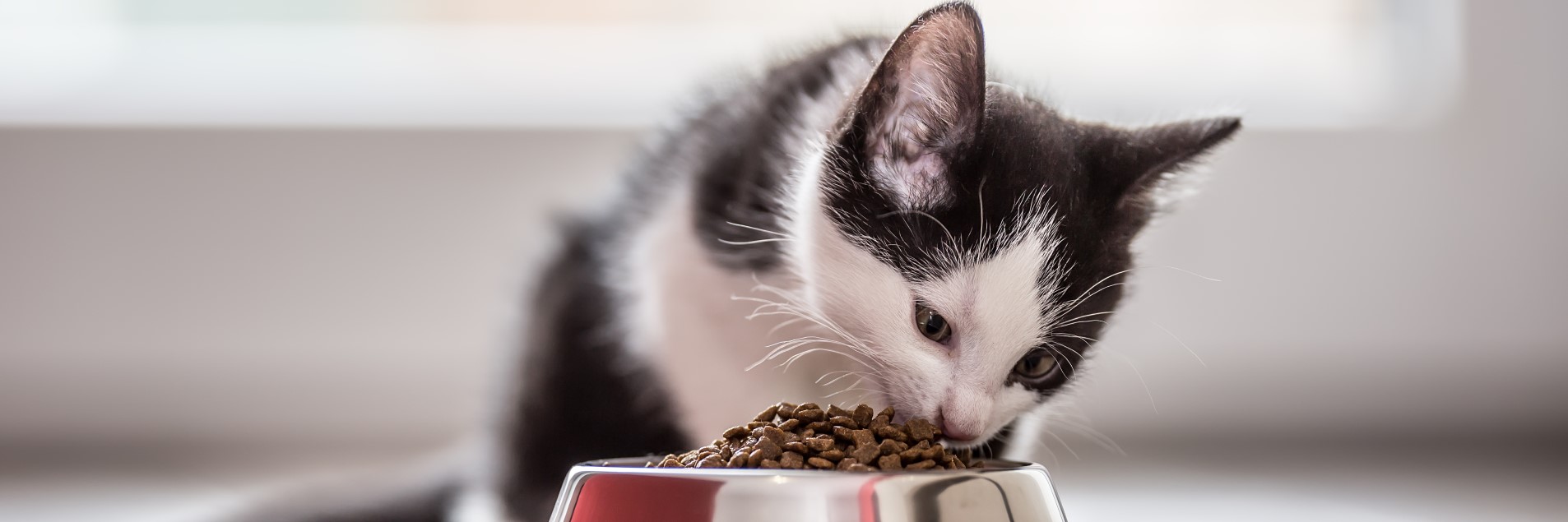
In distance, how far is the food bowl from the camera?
2.46 feet

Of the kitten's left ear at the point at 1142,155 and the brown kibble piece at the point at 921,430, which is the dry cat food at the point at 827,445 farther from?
the kitten's left ear at the point at 1142,155

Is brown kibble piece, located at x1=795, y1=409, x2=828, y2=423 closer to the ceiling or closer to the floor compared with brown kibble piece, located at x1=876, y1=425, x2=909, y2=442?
closer to the ceiling

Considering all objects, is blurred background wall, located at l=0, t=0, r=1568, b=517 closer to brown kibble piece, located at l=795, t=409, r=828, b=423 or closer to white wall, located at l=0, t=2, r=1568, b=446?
white wall, located at l=0, t=2, r=1568, b=446

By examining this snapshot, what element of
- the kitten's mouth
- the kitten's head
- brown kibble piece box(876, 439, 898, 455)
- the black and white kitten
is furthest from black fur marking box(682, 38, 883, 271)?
brown kibble piece box(876, 439, 898, 455)

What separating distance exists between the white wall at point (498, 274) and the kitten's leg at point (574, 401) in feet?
2.93

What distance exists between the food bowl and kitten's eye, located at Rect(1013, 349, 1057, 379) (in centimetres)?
24

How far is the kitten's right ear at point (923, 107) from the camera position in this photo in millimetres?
962

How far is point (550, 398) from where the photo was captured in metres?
1.52

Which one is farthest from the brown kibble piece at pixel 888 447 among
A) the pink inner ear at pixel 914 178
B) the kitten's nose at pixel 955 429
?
the pink inner ear at pixel 914 178

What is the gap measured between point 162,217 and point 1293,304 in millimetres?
2521

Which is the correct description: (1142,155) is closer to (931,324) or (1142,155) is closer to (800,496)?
(931,324)

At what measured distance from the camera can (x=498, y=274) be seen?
2.57 meters

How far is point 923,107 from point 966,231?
0.39 ft

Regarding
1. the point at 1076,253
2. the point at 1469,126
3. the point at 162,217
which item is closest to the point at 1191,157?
the point at 1076,253
